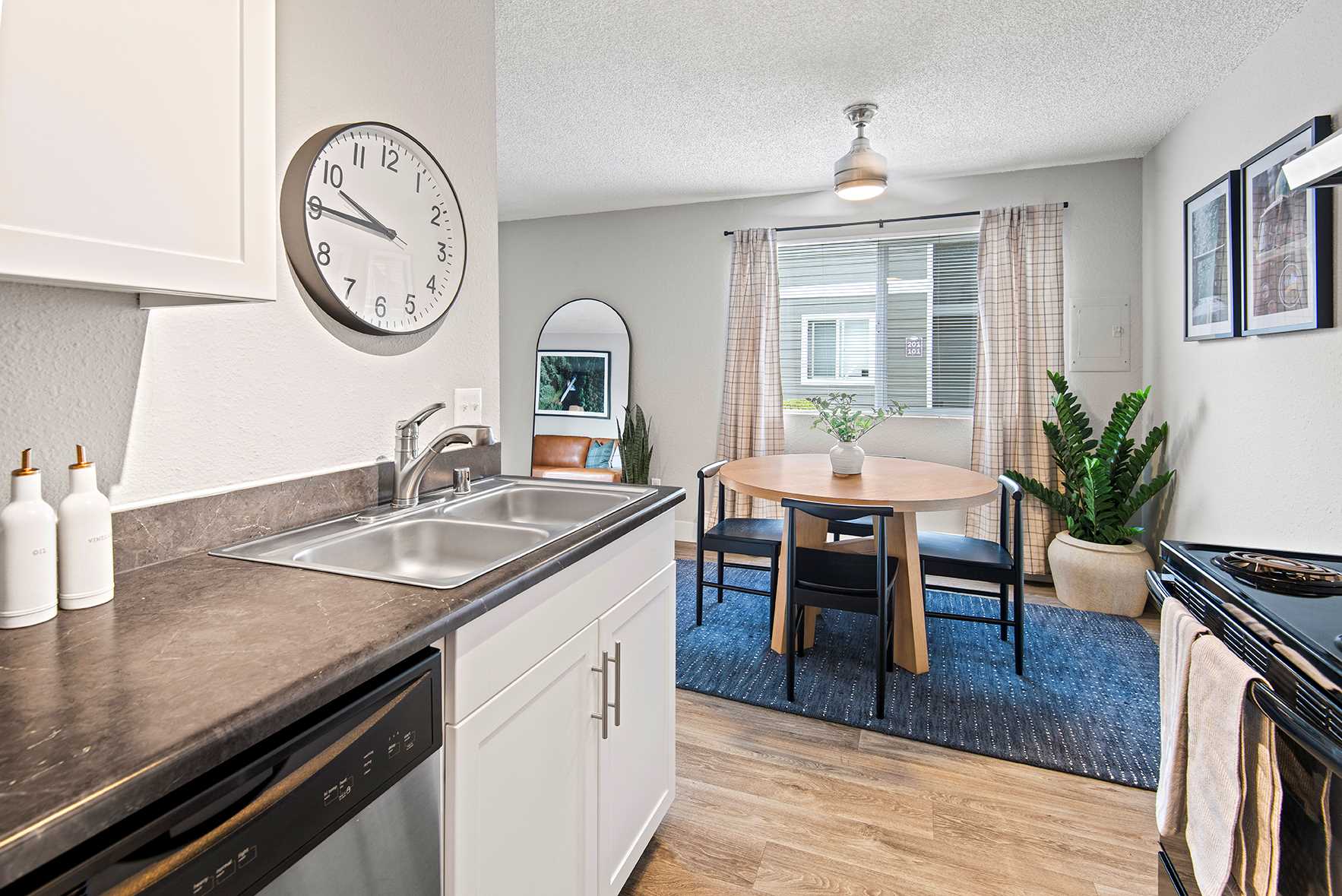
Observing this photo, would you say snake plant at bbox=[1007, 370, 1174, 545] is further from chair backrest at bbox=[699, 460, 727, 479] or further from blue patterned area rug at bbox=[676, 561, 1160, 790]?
chair backrest at bbox=[699, 460, 727, 479]

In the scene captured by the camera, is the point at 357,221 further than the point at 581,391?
No

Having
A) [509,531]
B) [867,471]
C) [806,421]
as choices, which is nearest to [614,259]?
[806,421]

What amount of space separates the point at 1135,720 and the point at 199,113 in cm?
307

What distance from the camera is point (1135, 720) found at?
95.6 inches

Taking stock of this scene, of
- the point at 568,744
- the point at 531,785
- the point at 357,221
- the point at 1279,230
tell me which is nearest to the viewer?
the point at 531,785

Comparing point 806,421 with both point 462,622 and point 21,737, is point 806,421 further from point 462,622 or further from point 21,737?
point 21,737

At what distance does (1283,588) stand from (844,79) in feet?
8.06

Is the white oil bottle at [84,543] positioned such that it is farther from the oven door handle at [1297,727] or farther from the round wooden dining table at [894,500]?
the round wooden dining table at [894,500]

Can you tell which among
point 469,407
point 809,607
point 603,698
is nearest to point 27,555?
point 603,698

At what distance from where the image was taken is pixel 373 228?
1.58m

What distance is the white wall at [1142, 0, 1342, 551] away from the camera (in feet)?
7.25

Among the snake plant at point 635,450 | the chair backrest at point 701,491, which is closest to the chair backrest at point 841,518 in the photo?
the chair backrest at point 701,491

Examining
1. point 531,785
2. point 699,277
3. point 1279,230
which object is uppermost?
point 699,277

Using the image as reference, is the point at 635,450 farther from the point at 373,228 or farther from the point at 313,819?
the point at 313,819
